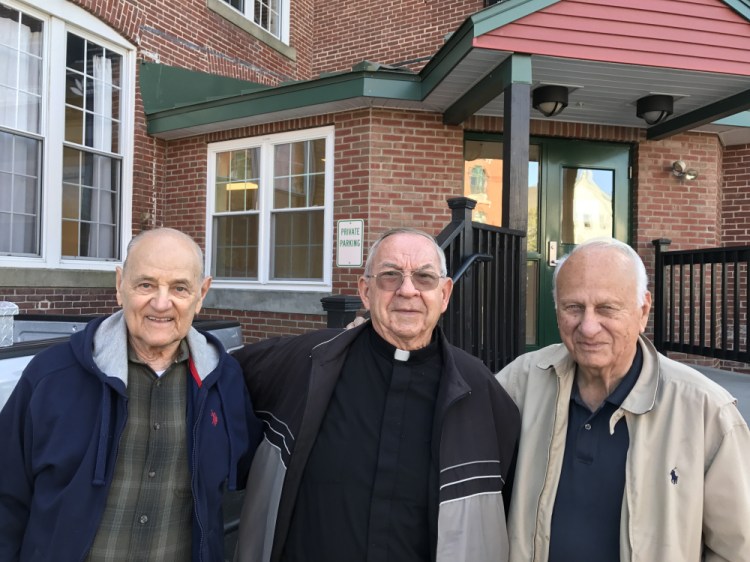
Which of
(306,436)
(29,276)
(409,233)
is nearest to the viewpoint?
(306,436)

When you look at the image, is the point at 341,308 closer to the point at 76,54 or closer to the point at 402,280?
the point at 402,280

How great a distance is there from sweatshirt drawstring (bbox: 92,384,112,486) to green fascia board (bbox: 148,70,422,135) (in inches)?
188

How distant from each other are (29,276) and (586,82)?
577 cm

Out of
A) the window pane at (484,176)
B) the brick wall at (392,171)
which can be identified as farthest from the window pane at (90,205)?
the window pane at (484,176)

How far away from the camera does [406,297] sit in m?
1.89

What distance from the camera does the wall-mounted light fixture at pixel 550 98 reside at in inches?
220

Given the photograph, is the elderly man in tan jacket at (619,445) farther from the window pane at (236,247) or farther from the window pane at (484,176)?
the window pane at (236,247)

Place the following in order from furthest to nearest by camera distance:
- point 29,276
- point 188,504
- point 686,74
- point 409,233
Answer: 1. point 29,276
2. point 686,74
3. point 409,233
4. point 188,504

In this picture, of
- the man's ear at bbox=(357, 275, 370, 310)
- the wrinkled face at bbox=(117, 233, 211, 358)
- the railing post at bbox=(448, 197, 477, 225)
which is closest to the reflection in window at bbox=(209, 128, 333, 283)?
the railing post at bbox=(448, 197, 477, 225)

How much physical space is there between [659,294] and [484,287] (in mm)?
2946

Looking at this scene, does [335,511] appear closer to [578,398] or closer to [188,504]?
[188,504]

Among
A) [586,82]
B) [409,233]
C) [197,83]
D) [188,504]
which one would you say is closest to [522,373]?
[409,233]

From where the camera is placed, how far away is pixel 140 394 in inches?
66.1

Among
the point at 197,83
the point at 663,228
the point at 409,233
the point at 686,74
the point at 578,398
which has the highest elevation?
the point at 197,83
